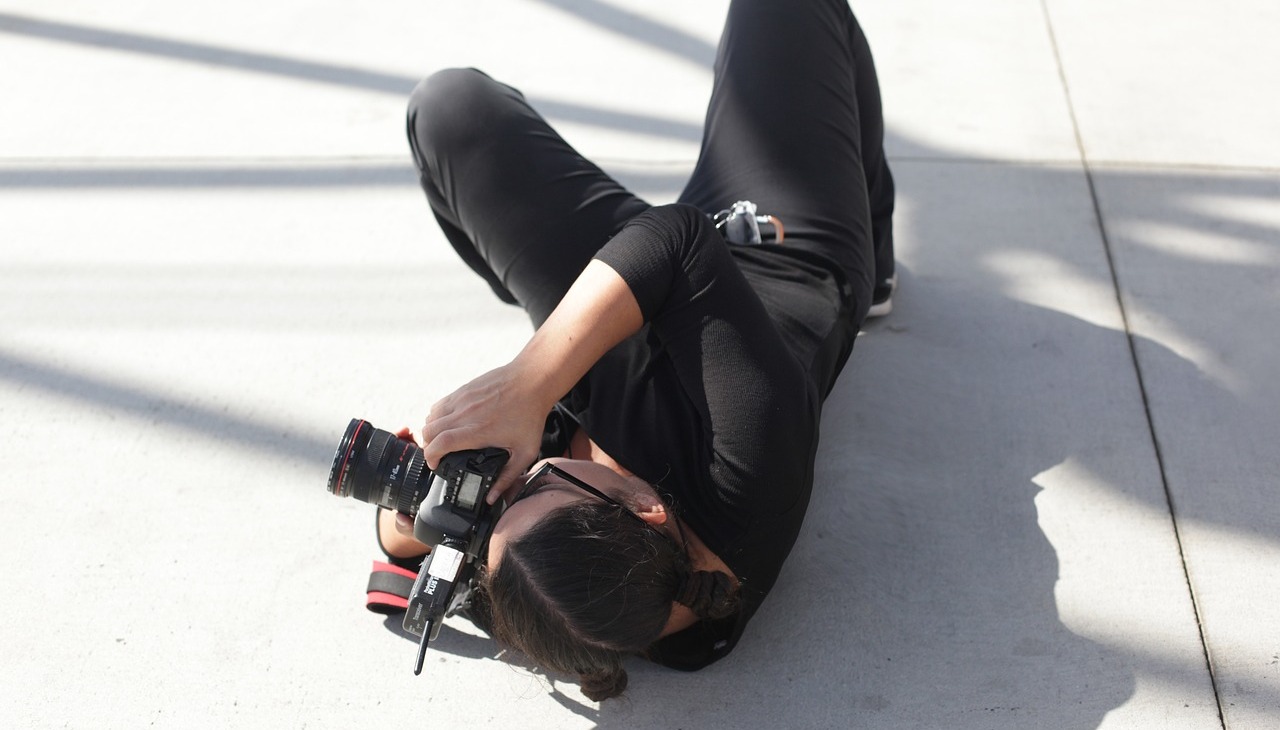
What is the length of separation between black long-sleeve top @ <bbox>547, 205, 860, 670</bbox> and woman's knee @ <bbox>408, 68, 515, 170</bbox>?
0.56 meters

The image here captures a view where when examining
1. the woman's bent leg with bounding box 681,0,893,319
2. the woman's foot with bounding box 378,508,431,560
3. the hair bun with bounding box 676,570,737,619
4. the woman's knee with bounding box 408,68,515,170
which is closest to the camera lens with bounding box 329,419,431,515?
the woman's foot with bounding box 378,508,431,560

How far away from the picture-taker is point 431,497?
1.75 metres

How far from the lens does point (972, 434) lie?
2.46m

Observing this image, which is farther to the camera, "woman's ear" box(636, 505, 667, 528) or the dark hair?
"woman's ear" box(636, 505, 667, 528)

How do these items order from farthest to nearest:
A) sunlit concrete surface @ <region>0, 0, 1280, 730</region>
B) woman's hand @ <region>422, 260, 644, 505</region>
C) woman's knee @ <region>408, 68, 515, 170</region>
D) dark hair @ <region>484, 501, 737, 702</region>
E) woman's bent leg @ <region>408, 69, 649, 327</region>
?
1. woman's knee @ <region>408, 68, 515, 170</region>
2. woman's bent leg @ <region>408, 69, 649, 327</region>
3. sunlit concrete surface @ <region>0, 0, 1280, 730</region>
4. woman's hand @ <region>422, 260, 644, 505</region>
5. dark hair @ <region>484, 501, 737, 702</region>

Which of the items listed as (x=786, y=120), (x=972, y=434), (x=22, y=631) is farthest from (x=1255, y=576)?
(x=22, y=631)

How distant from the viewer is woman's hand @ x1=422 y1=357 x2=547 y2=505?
177 centimetres

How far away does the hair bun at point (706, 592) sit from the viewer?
1.79m

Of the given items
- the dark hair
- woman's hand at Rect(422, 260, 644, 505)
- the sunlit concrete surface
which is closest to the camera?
the dark hair

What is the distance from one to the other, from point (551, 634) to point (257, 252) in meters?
1.75

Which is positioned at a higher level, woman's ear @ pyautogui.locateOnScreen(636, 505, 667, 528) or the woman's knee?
the woman's knee

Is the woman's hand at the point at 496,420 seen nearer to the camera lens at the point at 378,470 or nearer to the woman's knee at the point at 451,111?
the camera lens at the point at 378,470

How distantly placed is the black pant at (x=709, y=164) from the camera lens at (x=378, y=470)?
0.52m

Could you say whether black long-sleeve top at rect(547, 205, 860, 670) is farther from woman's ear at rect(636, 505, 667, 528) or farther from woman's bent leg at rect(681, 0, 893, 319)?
woman's bent leg at rect(681, 0, 893, 319)
